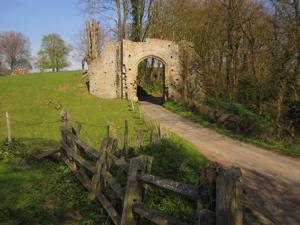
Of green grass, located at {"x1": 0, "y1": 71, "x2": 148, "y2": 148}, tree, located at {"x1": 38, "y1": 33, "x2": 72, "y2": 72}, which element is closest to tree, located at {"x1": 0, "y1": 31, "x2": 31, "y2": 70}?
tree, located at {"x1": 38, "y1": 33, "x2": 72, "y2": 72}

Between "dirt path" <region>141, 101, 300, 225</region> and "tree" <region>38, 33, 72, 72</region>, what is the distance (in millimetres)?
57874

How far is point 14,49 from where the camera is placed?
62438 millimetres

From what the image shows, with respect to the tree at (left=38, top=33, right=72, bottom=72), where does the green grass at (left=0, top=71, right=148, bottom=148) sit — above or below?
below

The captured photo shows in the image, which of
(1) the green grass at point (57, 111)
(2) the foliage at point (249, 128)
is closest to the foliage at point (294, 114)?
(2) the foliage at point (249, 128)

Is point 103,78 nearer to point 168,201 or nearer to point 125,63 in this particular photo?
point 125,63

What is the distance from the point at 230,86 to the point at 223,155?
13.1m

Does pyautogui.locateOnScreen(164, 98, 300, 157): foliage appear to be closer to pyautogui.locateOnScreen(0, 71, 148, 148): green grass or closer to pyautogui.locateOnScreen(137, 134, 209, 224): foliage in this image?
pyautogui.locateOnScreen(137, 134, 209, 224): foliage

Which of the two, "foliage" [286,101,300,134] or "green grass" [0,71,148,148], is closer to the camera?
"foliage" [286,101,300,134]

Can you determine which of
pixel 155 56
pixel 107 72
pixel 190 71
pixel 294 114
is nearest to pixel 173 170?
pixel 294 114

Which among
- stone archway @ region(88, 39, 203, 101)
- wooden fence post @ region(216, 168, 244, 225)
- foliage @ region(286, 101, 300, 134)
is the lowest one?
foliage @ region(286, 101, 300, 134)

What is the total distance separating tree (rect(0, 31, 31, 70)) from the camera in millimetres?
61453

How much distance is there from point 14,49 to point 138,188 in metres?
72.0

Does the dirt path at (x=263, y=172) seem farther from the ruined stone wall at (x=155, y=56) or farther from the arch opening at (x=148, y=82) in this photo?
Result: the arch opening at (x=148, y=82)

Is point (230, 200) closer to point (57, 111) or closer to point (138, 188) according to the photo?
point (138, 188)
